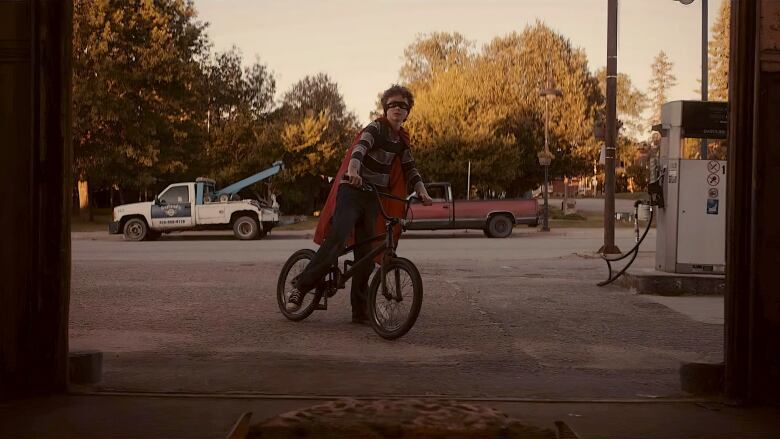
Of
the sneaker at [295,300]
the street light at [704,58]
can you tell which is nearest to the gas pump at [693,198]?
the sneaker at [295,300]

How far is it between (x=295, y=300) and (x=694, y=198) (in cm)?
556

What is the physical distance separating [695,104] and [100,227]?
25955 mm

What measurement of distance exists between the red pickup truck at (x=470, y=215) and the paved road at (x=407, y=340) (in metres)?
13.5

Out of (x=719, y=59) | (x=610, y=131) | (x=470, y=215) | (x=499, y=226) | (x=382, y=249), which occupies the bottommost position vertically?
(x=499, y=226)

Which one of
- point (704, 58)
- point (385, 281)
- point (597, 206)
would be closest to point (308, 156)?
point (597, 206)

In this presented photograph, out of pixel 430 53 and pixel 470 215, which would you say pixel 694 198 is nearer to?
pixel 470 215

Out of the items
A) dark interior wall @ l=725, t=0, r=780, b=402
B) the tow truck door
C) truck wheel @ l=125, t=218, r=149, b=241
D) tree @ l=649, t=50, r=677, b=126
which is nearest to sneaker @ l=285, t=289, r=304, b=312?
dark interior wall @ l=725, t=0, r=780, b=402

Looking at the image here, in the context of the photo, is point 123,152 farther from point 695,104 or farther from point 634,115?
point 634,115

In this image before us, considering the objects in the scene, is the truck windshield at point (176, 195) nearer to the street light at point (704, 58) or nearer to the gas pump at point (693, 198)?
the street light at point (704, 58)

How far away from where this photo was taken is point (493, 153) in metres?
45.3

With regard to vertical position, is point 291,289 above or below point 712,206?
below

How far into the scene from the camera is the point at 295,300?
8.11 meters

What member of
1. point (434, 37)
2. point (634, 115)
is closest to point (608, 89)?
point (434, 37)

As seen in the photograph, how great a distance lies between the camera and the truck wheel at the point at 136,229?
25656 millimetres
